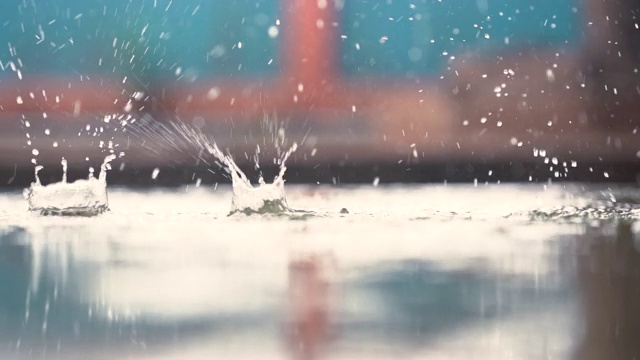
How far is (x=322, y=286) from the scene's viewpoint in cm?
111

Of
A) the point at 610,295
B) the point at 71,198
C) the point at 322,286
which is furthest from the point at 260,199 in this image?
the point at 610,295

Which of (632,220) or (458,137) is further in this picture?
(458,137)

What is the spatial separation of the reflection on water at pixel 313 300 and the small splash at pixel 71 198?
1.98ft

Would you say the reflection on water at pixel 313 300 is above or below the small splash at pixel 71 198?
below

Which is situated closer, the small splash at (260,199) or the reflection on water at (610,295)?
the reflection on water at (610,295)

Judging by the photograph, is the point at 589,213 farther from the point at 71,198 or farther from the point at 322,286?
the point at 322,286

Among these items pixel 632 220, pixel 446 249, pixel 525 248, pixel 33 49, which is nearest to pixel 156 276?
pixel 446 249

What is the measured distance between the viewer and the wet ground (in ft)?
2.56

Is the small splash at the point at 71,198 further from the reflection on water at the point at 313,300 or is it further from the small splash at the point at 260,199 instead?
the reflection on water at the point at 313,300

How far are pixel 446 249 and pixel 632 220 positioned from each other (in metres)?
0.67

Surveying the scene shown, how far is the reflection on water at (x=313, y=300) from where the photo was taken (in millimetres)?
770

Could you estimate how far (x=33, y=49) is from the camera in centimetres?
545

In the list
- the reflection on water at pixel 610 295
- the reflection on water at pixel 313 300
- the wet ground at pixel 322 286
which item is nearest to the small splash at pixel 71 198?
the wet ground at pixel 322 286

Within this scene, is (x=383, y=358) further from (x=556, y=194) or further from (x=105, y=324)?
(x=556, y=194)
